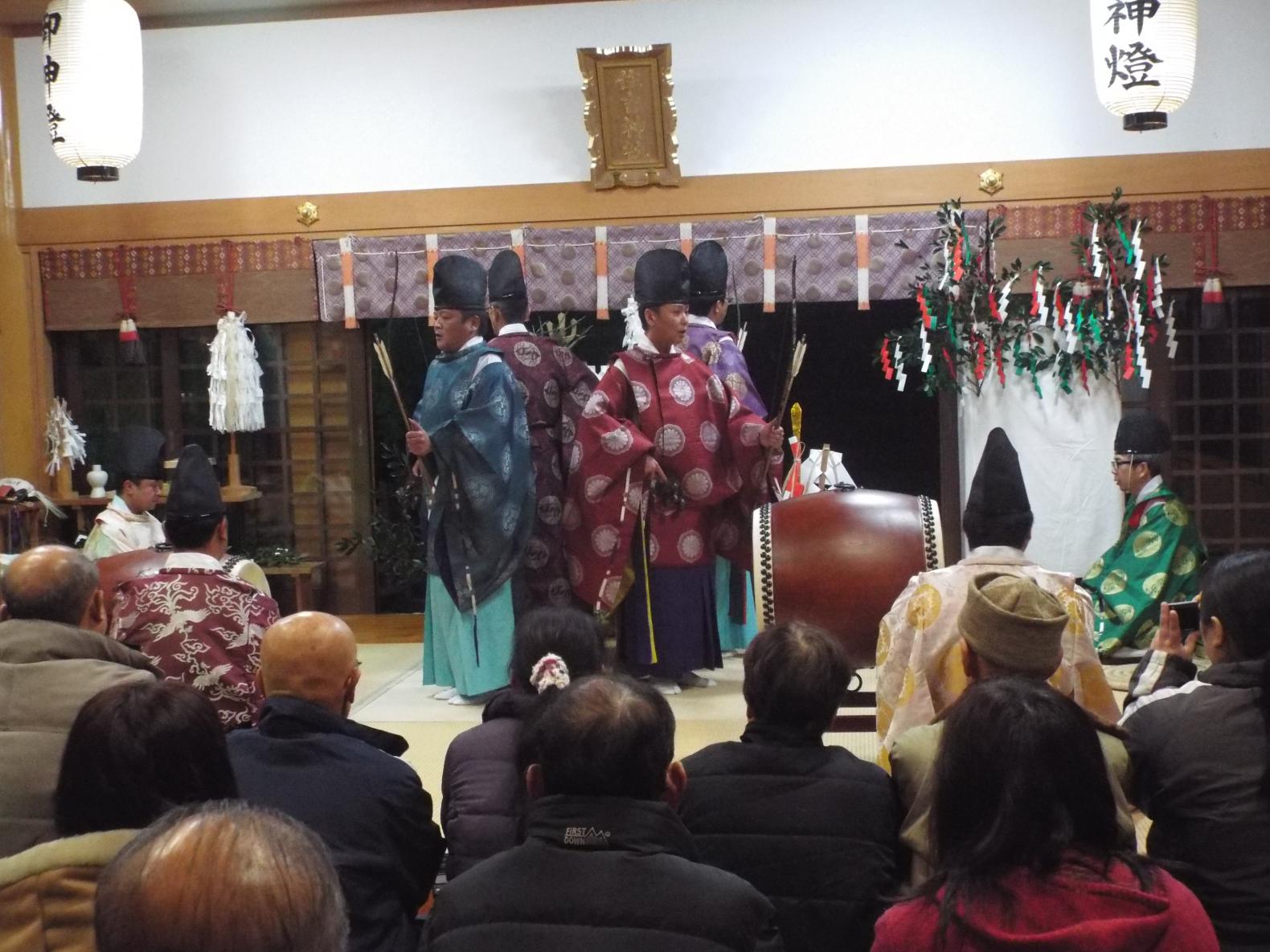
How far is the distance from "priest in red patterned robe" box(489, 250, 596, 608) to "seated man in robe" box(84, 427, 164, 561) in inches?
54.1

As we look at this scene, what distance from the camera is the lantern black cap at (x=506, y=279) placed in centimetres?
567

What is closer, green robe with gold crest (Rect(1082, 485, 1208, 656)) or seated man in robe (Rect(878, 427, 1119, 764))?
seated man in robe (Rect(878, 427, 1119, 764))

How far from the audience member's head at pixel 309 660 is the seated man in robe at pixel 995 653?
96cm

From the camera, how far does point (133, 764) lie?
1.77 metres

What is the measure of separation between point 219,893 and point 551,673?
1505 mm

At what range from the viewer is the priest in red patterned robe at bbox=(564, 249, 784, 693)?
5.27 metres

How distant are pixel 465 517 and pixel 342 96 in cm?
267

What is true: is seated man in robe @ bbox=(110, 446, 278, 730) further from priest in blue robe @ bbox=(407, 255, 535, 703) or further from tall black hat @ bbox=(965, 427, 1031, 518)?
priest in blue robe @ bbox=(407, 255, 535, 703)

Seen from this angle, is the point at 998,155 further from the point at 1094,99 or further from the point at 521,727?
the point at 521,727

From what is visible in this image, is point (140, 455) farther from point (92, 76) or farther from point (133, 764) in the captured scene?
point (133, 764)

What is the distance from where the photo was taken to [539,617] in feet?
8.63

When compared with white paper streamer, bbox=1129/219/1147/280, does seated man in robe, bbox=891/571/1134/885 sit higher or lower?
lower

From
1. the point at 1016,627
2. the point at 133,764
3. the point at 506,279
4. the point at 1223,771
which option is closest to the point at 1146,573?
the point at 506,279

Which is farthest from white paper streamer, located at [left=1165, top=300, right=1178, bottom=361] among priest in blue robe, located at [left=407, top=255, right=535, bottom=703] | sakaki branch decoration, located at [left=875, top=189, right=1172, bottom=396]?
priest in blue robe, located at [left=407, top=255, right=535, bottom=703]
